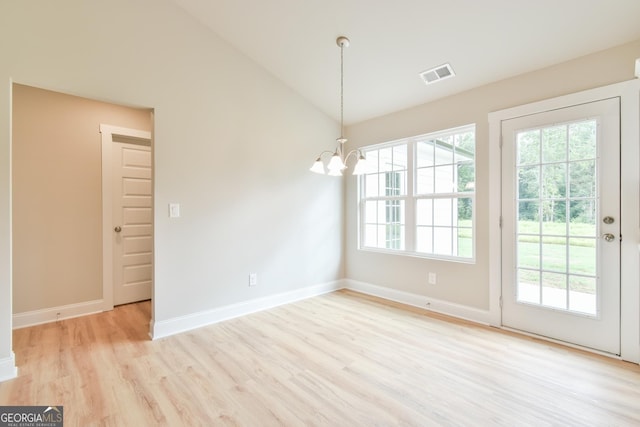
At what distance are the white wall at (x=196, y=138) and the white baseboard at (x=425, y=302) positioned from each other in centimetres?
61

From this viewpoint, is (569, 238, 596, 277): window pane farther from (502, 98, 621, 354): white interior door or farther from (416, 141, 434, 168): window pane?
(416, 141, 434, 168): window pane

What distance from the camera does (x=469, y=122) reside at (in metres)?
3.17

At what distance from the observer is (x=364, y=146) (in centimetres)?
425

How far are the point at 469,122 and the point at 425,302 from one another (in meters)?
2.10

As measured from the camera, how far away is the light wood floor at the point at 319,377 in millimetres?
1729

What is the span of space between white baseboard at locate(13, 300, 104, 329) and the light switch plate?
1710 mm

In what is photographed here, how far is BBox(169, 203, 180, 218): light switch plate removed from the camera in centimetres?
288

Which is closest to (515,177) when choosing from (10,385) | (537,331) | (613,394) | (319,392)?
(537,331)

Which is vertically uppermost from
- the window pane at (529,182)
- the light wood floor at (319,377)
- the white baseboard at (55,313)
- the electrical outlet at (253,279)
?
the window pane at (529,182)

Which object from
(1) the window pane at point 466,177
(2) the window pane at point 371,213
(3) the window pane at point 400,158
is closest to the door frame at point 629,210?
(1) the window pane at point 466,177

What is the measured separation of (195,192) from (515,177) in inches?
125

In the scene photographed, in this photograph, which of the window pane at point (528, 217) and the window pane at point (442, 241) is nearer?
the window pane at point (528, 217)

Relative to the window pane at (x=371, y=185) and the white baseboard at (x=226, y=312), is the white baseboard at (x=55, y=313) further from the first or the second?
the window pane at (x=371, y=185)

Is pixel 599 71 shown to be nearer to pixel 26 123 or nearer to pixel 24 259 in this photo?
pixel 26 123
